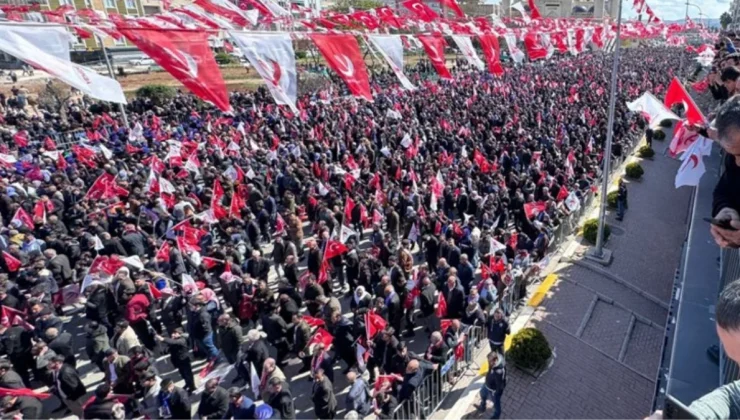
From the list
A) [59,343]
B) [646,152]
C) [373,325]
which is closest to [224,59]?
[646,152]

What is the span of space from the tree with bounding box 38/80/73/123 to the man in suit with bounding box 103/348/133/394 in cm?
2499

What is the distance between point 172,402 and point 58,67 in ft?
17.3

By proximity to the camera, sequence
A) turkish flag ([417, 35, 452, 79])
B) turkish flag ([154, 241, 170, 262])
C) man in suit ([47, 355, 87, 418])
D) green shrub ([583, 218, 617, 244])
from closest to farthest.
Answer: man in suit ([47, 355, 87, 418]) < turkish flag ([154, 241, 170, 262]) < turkish flag ([417, 35, 452, 79]) < green shrub ([583, 218, 617, 244])

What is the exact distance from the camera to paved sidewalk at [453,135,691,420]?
31.6 feet

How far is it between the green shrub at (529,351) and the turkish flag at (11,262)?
37.9ft

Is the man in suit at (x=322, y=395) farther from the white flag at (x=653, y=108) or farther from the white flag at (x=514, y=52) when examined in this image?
the white flag at (x=514, y=52)

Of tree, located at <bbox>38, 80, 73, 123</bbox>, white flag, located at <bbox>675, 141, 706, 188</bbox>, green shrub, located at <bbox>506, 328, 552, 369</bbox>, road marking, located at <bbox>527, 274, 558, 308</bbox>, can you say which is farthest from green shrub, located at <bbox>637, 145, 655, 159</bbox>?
tree, located at <bbox>38, 80, 73, 123</bbox>

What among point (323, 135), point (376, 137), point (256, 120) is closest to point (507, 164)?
point (376, 137)

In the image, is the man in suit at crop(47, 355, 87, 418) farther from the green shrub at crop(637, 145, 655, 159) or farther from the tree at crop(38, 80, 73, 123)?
the green shrub at crop(637, 145, 655, 159)

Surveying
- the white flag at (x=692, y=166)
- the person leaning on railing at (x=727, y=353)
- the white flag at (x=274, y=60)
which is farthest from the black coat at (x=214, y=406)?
the white flag at (x=692, y=166)

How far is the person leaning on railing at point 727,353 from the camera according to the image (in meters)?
2.08

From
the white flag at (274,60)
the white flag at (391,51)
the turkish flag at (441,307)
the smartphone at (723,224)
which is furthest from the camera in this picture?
the white flag at (391,51)

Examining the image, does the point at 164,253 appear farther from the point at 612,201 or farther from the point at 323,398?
the point at 612,201

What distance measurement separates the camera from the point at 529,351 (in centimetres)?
988
